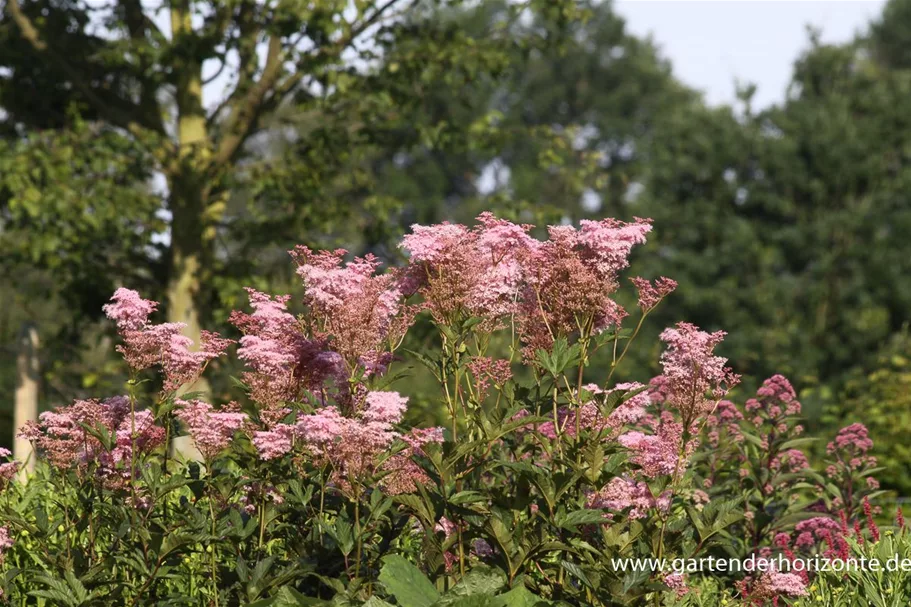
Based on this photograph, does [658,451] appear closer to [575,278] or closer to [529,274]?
[575,278]

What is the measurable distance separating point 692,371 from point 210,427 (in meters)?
1.91

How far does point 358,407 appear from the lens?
4.70 metres

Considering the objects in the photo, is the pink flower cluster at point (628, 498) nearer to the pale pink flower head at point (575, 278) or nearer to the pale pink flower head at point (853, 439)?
the pale pink flower head at point (575, 278)

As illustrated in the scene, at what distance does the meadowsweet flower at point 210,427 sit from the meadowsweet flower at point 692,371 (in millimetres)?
1722

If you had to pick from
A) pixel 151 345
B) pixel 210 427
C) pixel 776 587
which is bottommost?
pixel 776 587

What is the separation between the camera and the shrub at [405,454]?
14.5 feet

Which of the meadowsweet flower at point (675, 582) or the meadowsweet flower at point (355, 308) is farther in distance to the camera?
the meadowsweet flower at point (675, 582)

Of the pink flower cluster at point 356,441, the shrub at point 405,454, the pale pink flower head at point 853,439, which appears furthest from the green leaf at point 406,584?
the pale pink flower head at point 853,439

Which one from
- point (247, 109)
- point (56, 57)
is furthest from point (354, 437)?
point (56, 57)

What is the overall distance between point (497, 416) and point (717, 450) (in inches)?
88.8

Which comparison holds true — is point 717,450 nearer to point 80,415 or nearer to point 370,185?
point 80,415

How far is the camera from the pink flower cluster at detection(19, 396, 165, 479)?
191 inches

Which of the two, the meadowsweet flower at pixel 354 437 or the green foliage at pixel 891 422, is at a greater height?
the green foliage at pixel 891 422

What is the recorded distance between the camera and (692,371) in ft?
15.4
